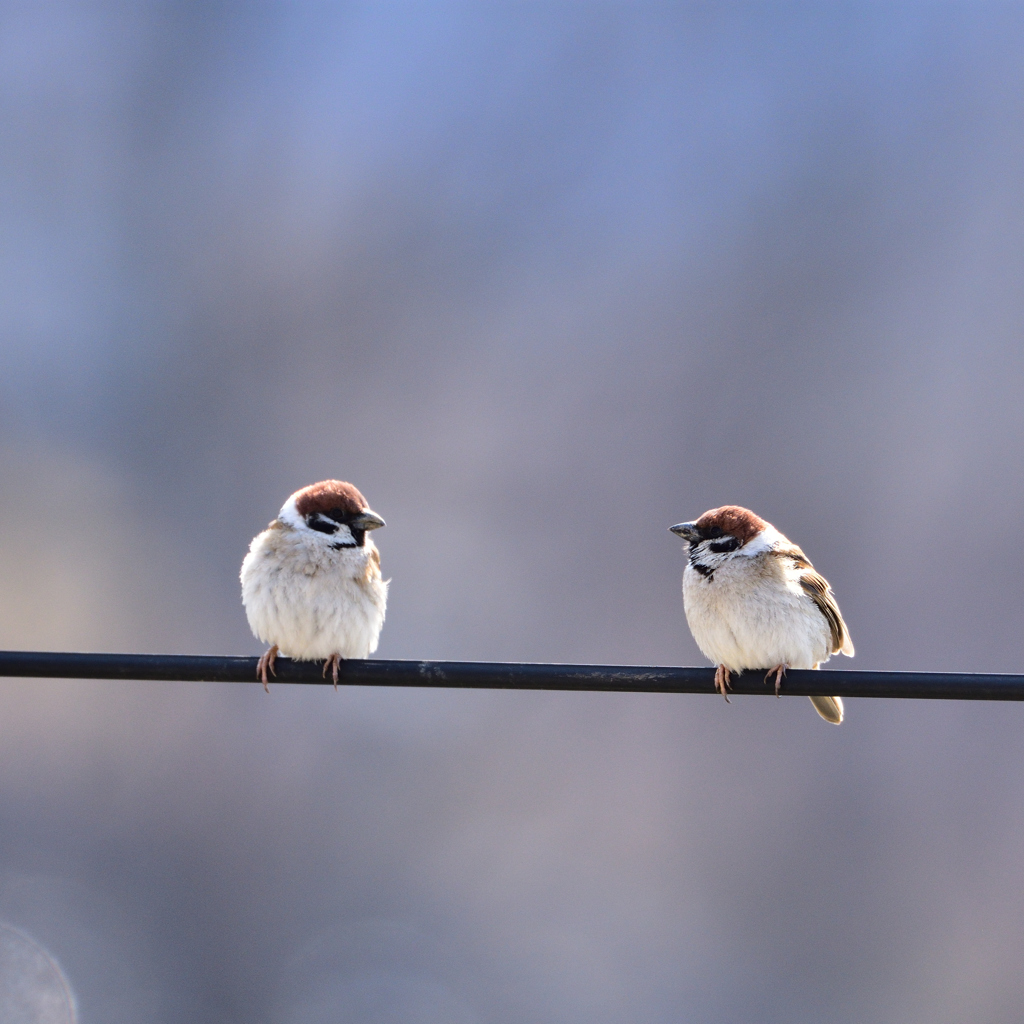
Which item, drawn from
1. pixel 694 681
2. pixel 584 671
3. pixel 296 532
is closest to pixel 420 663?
pixel 584 671

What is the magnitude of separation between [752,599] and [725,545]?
170 millimetres

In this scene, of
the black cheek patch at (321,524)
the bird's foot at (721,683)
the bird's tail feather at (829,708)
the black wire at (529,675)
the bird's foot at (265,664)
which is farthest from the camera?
the bird's tail feather at (829,708)

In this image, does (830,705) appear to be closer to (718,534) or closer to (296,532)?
(718,534)

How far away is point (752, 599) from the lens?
218 centimetres

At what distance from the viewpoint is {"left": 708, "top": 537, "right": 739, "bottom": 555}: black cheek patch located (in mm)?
2301

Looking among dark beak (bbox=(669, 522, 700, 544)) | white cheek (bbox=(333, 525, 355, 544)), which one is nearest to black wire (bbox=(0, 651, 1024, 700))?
white cheek (bbox=(333, 525, 355, 544))

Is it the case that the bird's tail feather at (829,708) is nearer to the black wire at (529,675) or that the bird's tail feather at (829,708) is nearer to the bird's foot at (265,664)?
the black wire at (529,675)

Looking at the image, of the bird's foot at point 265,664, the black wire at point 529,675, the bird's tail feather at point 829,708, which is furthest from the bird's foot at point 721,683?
the bird's tail feather at point 829,708

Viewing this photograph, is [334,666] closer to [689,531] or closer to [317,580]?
[317,580]

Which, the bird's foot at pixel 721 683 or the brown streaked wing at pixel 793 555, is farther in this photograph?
the brown streaked wing at pixel 793 555

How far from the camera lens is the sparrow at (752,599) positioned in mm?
2166

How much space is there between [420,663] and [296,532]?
3.12 ft

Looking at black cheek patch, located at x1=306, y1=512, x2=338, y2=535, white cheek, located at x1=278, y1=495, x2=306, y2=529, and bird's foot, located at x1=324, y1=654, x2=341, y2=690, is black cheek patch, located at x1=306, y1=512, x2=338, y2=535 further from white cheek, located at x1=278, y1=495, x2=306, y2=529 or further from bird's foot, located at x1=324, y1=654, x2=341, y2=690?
bird's foot, located at x1=324, y1=654, x2=341, y2=690

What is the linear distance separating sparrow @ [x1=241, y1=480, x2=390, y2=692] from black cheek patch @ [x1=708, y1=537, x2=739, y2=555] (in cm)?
75
